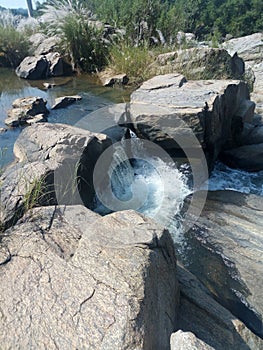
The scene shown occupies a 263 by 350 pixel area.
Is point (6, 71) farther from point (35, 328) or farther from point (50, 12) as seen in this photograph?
point (35, 328)

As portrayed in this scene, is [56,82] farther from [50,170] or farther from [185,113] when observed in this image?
[50,170]

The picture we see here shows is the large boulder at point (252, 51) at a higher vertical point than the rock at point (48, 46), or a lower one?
lower

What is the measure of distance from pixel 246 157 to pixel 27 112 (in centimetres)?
336

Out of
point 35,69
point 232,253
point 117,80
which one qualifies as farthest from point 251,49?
point 232,253

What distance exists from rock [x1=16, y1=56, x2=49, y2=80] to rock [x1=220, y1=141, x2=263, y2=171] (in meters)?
4.67

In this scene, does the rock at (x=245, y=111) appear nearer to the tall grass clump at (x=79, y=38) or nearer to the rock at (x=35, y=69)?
the tall grass clump at (x=79, y=38)

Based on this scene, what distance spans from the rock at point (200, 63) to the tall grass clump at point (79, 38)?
2.04m

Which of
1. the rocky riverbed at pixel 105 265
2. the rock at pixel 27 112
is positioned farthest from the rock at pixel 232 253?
the rock at pixel 27 112

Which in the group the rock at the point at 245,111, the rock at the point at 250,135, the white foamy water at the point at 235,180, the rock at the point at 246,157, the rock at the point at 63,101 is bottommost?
the white foamy water at the point at 235,180

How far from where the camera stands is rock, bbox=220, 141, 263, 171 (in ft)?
14.6

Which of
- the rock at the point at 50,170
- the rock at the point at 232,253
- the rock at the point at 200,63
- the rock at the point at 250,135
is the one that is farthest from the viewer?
the rock at the point at 200,63

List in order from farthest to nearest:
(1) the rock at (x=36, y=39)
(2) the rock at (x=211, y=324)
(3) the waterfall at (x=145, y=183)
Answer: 1. (1) the rock at (x=36, y=39)
2. (3) the waterfall at (x=145, y=183)
3. (2) the rock at (x=211, y=324)

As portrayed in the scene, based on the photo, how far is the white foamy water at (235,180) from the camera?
4054 mm

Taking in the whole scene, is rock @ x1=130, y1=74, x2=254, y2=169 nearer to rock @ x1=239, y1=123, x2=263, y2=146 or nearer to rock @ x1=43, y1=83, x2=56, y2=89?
rock @ x1=239, y1=123, x2=263, y2=146
